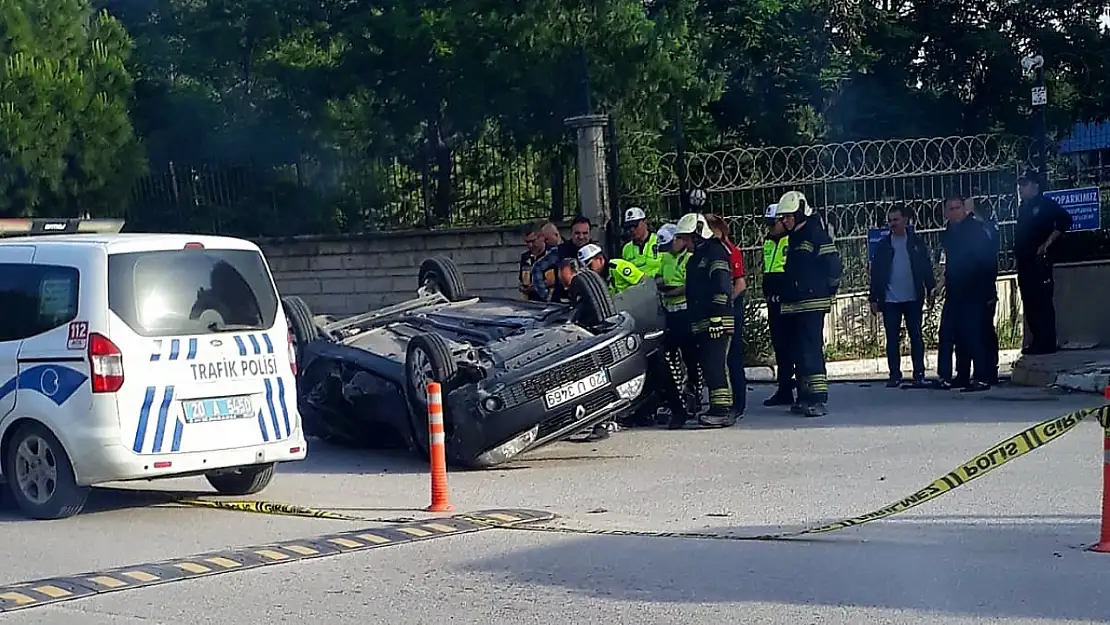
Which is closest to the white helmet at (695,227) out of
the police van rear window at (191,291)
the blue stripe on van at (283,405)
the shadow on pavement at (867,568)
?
the police van rear window at (191,291)

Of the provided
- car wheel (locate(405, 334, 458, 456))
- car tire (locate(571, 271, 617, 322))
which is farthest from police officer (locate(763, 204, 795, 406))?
car wheel (locate(405, 334, 458, 456))

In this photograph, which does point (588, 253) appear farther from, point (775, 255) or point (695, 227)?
point (775, 255)

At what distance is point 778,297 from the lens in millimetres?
13188

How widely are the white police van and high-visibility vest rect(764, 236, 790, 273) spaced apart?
4.64 metres

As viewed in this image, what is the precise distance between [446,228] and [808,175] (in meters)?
4.39

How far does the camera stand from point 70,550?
28.5 ft

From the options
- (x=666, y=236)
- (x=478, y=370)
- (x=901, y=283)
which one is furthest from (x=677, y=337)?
(x=901, y=283)

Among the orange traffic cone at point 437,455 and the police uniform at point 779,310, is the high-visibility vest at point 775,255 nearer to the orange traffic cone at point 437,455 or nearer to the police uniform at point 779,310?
the police uniform at point 779,310

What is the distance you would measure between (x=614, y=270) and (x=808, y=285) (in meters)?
1.63

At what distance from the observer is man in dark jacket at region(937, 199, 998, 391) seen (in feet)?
46.0

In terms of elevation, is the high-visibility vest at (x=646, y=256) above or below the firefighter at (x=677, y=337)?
above

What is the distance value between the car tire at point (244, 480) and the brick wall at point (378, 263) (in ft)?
26.0

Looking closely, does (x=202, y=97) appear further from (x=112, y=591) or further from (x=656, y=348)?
(x=112, y=591)

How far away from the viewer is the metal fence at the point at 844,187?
1716 cm
